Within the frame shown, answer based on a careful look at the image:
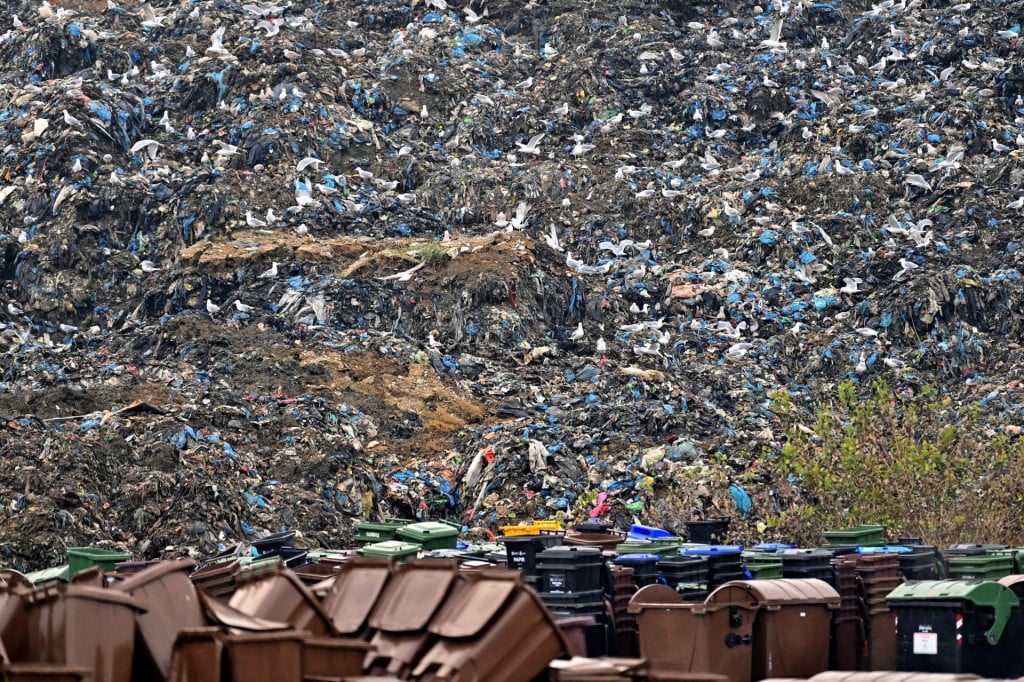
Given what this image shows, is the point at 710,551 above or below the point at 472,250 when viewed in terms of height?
above

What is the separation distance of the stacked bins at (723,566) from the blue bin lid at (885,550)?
3.42ft

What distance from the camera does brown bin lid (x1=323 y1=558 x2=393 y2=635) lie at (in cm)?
566

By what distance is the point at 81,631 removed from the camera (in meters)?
5.03

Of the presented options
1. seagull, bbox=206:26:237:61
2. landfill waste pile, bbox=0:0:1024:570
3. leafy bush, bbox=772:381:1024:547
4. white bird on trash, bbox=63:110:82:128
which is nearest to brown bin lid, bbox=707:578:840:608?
leafy bush, bbox=772:381:1024:547

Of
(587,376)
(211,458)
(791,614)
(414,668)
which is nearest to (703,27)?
(587,376)

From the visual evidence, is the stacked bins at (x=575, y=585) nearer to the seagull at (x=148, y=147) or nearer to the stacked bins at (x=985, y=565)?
the stacked bins at (x=985, y=565)

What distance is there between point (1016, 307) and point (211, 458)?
1117 cm

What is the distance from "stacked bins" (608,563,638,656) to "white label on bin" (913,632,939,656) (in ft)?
5.07

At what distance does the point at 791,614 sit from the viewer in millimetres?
8211

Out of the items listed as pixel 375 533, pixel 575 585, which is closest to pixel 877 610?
pixel 575 585

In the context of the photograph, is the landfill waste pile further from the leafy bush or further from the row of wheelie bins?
the row of wheelie bins

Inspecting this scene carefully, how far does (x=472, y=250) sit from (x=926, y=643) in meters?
13.8

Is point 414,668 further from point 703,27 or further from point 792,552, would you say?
point 703,27

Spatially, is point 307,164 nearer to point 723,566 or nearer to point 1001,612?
point 723,566
